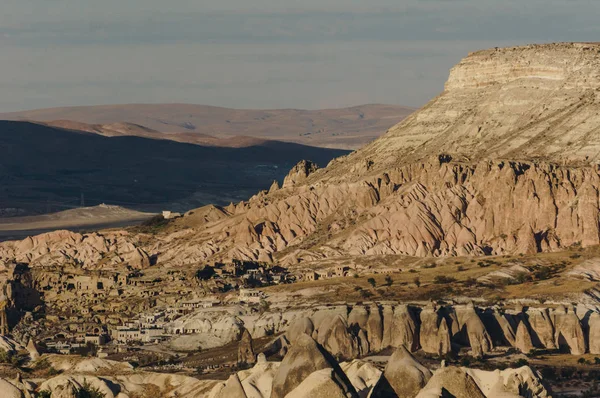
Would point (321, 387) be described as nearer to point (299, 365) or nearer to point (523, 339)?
point (299, 365)

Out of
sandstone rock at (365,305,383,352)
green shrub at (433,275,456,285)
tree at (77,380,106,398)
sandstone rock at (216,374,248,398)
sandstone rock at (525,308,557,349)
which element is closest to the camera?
sandstone rock at (216,374,248,398)

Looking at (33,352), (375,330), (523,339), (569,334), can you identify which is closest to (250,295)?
(375,330)

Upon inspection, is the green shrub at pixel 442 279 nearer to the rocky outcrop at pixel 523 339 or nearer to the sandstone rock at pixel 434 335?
the rocky outcrop at pixel 523 339

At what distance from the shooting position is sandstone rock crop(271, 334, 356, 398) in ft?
298

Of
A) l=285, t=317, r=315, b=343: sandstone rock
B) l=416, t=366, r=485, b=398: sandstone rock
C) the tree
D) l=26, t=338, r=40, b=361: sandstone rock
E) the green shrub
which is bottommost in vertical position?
l=285, t=317, r=315, b=343: sandstone rock

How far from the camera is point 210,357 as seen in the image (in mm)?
161500

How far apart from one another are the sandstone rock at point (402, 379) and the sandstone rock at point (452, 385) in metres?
5.37

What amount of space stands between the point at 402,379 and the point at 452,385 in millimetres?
7844

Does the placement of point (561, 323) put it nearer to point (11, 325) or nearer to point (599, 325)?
point (599, 325)

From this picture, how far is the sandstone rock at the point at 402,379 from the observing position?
9019 centimetres

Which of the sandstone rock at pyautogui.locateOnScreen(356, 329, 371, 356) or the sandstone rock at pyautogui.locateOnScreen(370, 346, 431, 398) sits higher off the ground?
the sandstone rock at pyautogui.locateOnScreen(370, 346, 431, 398)

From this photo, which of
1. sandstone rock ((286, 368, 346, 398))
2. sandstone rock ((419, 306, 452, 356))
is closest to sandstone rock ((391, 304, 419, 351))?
sandstone rock ((419, 306, 452, 356))

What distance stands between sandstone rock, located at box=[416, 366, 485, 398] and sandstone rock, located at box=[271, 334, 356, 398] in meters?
6.01

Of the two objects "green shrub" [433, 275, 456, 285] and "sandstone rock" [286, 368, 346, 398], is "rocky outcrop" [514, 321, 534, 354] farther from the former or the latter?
"sandstone rock" [286, 368, 346, 398]
